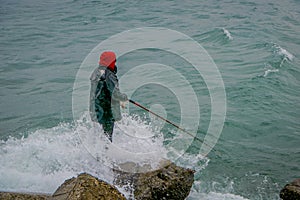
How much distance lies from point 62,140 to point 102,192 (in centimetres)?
441

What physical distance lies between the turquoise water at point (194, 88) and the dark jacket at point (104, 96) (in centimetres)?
110

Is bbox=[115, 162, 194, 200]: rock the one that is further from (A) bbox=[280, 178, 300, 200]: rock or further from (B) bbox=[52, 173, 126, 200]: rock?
(A) bbox=[280, 178, 300, 200]: rock

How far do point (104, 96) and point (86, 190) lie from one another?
2640mm

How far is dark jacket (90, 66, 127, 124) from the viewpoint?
6828 mm

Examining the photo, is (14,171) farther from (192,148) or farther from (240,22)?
(240,22)

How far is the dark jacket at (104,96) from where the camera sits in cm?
683

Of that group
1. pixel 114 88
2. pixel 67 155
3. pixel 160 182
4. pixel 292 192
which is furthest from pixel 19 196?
pixel 292 192

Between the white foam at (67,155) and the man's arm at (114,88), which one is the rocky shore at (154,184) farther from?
the man's arm at (114,88)

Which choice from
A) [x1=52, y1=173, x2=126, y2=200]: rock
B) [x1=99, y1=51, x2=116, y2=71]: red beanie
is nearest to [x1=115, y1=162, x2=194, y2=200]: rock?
[x1=52, y1=173, x2=126, y2=200]: rock

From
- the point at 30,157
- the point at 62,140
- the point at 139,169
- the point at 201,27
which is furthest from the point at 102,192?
the point at 201,27

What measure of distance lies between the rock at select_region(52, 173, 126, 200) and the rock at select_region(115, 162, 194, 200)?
120 centimetres

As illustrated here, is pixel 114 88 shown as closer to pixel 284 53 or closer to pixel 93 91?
pixel 93 91

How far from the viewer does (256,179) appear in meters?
8.16

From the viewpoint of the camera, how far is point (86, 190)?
466 cm
